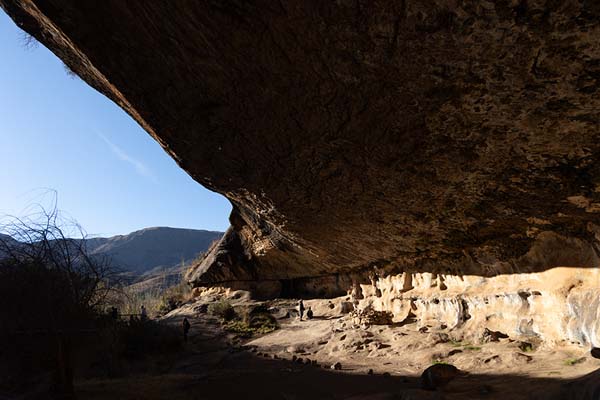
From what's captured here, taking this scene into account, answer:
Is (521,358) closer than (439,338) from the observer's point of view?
Yes

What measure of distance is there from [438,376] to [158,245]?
8450 centimetres

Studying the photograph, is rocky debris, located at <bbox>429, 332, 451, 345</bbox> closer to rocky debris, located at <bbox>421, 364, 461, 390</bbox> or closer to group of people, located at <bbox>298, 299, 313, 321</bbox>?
rocky debris, located at <bbox>421, 364, 461, 390</bbox>

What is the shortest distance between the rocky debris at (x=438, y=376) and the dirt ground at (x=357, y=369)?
6.1 inches

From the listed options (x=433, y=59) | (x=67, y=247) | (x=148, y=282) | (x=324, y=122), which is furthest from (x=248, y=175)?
(x=148, y=282)

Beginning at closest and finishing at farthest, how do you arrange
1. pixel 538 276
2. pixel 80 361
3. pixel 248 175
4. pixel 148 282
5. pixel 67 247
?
pixel 67 247 < pixel 538 276 < pixel 248 175 < pixel 80 361 < pixel 148 282

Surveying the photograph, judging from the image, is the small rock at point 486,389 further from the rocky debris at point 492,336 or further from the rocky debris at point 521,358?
the rocky debris at point 492,336

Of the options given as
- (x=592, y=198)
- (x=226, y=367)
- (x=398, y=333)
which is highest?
(x=592, y=198)

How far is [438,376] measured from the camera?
5949mm

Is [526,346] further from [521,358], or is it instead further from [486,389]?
[486,389]

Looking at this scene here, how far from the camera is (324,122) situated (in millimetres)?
5797

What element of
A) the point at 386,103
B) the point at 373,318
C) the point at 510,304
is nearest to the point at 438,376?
the point at 510,304

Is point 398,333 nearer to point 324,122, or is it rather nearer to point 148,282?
point 324,122

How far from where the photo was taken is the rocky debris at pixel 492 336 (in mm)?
7340

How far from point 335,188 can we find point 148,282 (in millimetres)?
46352
